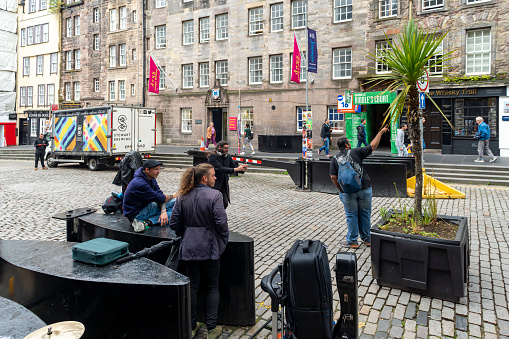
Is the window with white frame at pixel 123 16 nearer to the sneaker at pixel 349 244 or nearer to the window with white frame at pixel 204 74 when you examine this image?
the window with white frame at pixel 204 74

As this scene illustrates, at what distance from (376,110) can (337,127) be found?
290 centimetres

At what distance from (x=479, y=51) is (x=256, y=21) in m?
14.8

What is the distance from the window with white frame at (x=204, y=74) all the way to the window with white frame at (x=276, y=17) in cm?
631

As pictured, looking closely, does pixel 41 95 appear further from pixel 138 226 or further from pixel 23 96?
pixel 138 226

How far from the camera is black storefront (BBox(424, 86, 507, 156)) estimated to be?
68.0 ft

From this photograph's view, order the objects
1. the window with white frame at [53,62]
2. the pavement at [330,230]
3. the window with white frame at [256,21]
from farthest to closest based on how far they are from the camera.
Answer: the window with white frame at [53,62] < the window with white frame at [256,21] < the pavement at [330,230]

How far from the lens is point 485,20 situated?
21.0 m

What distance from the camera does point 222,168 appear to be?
24.9 ft

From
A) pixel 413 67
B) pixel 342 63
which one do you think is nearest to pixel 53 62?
pixel 342 63

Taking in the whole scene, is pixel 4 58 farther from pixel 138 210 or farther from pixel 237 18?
pixel 138 210

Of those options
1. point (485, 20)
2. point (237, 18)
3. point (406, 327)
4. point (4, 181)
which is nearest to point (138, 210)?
point (406, 327)

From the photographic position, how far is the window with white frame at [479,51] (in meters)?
21.2

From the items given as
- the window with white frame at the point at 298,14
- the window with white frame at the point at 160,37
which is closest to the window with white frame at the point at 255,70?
the window with white frame at the point at 298,14

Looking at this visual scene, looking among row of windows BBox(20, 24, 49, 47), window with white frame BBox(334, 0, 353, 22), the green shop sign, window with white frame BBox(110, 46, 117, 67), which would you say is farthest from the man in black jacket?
row of windows BBox(20, 24, 49, 47)
